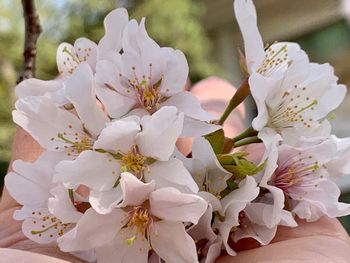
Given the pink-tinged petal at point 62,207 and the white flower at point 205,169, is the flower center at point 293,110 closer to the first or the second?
the white flower at point 205,169

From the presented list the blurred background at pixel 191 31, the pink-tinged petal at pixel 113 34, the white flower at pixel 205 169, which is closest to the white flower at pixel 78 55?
the pink-tinged petal at pixel 113 34

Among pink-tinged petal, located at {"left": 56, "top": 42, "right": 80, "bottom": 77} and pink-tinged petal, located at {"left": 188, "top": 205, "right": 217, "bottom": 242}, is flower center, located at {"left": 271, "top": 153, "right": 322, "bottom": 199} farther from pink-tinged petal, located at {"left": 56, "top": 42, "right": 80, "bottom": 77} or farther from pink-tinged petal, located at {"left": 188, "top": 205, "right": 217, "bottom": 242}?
pink-tinged petal, located at {"left": 56, "top": 42, "right": 80, "bottom": 77}

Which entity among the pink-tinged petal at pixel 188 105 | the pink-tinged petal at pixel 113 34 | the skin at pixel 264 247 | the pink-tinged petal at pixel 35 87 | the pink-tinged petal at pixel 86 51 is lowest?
the skin at pixel 264 247

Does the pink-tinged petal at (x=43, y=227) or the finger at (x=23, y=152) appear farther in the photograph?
the finger at (x=23, y=152)

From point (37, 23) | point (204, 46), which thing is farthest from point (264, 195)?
point (204, 46)

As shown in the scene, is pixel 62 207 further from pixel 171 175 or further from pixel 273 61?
pixel 273 61

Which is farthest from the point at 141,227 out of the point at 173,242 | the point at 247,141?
the point at 247,141
